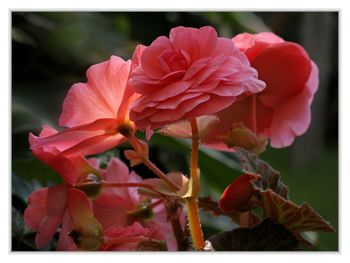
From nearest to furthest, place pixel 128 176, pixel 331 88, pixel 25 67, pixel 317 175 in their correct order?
1. pixel 128 176
2. pixel 25 67
3. pixel 331 88
4. pixel 317 175

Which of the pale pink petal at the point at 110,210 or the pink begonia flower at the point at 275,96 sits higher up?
the pink begonia flower at the point at 275,96

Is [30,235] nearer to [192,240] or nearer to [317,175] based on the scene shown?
[192,240]

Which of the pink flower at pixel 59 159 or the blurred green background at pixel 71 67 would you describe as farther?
the blurred green background at pixel 71 67

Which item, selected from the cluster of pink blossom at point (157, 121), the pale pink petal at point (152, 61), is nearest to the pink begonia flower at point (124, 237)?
the cluster of pink blossom at point (157, 121)

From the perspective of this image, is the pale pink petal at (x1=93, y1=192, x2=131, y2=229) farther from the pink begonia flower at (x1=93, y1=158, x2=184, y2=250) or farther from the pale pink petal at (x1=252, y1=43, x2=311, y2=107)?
the pale pink petal at (x1=252, y1=43, x2=311, y2=107)

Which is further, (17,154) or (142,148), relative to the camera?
(17,154)

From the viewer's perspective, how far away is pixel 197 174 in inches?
15.1

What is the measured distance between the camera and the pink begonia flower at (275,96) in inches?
17.1

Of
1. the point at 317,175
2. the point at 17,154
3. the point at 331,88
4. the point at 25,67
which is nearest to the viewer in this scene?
the point at 17,154

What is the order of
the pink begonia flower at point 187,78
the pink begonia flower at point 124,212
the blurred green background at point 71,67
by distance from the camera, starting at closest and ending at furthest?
the pink begonia flower at point 187,78 < the pink begonia flower at point 124,212 < the blurred green background at point 71,67

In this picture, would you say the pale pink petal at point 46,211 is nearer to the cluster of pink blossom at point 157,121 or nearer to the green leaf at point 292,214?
the cluster of pink blossom at point 157,121

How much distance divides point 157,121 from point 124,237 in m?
0.09

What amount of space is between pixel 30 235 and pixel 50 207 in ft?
0.45
